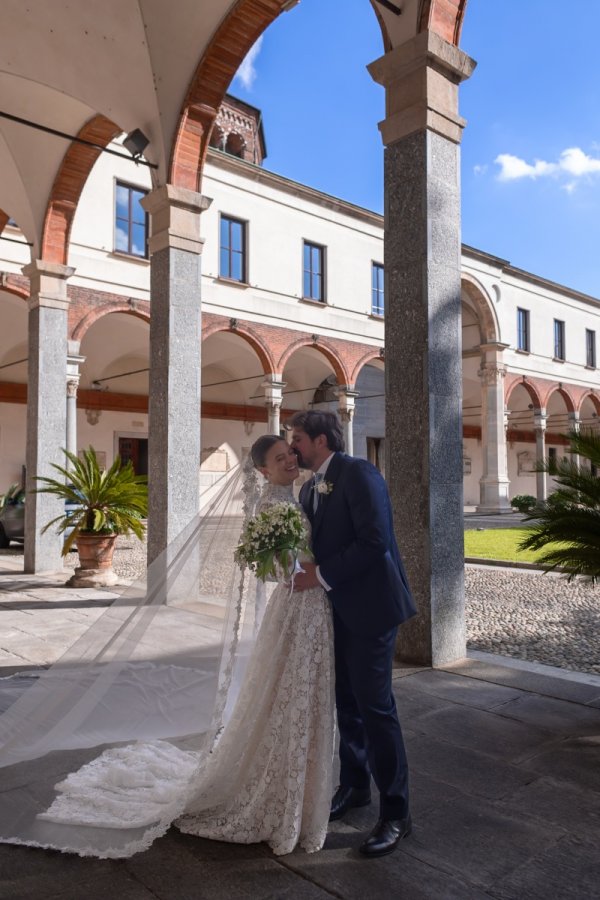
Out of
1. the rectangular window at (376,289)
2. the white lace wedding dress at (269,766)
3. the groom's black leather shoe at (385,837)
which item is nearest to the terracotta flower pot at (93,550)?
the white lace wedding dress at (269,766)

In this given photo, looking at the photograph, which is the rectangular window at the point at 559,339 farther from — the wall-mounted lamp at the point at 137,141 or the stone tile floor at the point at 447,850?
the stone tile floor at the point at 447,850

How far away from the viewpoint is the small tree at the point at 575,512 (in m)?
3.58

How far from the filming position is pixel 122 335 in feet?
59.2

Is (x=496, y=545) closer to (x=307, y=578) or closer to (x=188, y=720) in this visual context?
(x=188, y=720)

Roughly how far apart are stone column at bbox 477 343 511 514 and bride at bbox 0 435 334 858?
741 inches

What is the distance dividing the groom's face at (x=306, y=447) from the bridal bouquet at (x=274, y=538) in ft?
0.69

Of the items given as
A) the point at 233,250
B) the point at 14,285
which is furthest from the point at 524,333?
the point at 14,285

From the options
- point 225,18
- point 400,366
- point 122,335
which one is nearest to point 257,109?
point 122,335

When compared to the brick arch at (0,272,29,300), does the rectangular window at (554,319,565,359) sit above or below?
above

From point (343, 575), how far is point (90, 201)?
15.0m

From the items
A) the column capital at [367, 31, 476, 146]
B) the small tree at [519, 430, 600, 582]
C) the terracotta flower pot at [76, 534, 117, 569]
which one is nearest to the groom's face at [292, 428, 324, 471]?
the small tree at [519, 430, 600, 582]

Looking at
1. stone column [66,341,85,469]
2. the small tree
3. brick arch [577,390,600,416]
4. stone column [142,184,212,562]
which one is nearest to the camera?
the small tree

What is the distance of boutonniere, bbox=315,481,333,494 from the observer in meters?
2.35

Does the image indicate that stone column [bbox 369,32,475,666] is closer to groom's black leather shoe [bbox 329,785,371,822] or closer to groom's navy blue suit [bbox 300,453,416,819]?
groom's black leather shoe [bbox 329,785,371,822]
